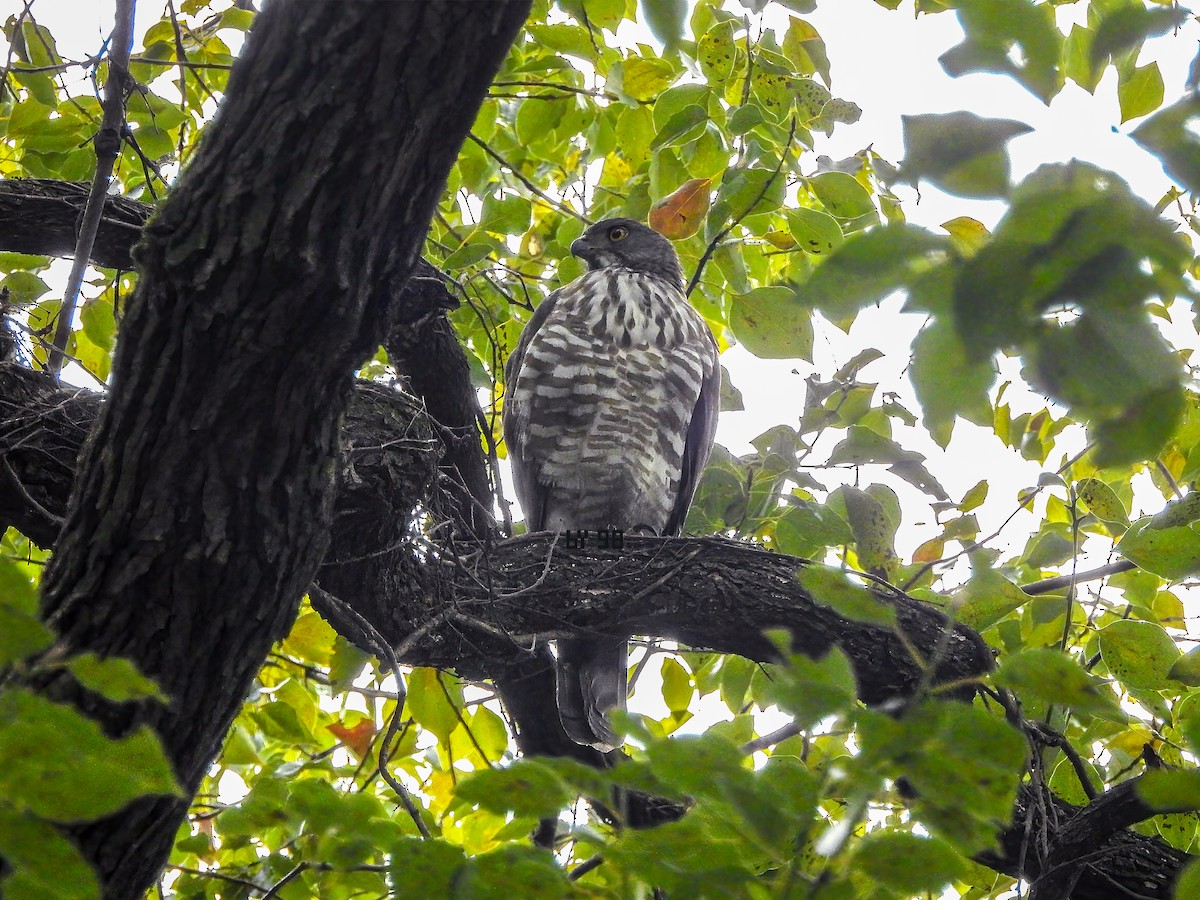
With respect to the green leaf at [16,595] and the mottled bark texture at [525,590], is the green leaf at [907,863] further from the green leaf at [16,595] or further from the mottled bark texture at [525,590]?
the mottled bark texture at [525,590]

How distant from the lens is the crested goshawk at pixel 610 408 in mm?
3643

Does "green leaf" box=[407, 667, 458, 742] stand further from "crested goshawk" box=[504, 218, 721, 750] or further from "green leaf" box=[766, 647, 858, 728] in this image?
"green leaf" box=[766, 647, 858, 728]

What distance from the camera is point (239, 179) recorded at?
4.69ft

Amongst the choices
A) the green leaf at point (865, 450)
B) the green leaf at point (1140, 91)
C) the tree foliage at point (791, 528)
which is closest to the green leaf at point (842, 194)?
the tree foliage at point (791, 528)

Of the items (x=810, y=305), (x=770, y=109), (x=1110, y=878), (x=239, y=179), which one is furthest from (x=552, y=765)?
(x=770, y=109)

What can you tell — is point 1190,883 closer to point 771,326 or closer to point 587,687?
point 771,326

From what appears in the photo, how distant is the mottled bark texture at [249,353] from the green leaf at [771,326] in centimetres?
148

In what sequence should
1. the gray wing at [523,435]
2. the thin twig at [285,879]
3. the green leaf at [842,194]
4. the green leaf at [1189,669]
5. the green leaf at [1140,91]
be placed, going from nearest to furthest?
the green leaf at [1140,91] → the thin twig at [285,879] → the green leaf at [1189,669] → the green leaf at [842,194] → the gray wing at [523,435]

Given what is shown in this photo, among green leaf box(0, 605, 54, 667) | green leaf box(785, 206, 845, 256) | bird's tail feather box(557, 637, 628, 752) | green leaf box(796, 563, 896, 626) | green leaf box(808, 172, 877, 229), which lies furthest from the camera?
bird's tail feather box(557, 637, 628, 752)

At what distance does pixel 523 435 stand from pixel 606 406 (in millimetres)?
332

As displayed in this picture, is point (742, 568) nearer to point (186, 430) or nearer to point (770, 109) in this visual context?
point (770, 109)

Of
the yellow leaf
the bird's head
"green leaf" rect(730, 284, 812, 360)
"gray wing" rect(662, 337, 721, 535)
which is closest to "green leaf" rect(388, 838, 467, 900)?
"green leaf" rect(730, 284, 812, 360)

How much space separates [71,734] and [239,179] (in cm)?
81

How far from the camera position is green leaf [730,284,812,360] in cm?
281
